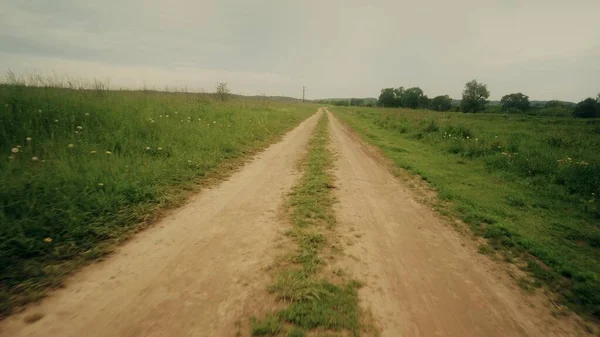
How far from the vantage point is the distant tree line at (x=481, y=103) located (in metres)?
53.3

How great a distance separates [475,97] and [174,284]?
89.2m

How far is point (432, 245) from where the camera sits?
12.8 feet

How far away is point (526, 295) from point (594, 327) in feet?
1.74

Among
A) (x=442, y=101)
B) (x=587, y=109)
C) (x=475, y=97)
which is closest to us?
(x=587, y=109)

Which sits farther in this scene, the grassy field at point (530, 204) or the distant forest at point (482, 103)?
the distant forest at point (482, 103)

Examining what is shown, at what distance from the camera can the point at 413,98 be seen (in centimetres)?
9044

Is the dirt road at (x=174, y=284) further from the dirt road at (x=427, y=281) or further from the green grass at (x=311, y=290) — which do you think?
the dirt road at (x=427, y=281)

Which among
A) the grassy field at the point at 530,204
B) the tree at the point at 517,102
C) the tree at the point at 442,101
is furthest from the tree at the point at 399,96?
the grassy field at the point at 530,204

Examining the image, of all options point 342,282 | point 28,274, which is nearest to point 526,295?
point 342,282

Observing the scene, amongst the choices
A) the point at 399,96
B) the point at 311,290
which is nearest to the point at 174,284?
the point at 311,290

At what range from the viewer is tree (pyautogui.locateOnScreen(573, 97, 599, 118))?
51581 mm

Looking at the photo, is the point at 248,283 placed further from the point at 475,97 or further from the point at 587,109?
the point at 475,97

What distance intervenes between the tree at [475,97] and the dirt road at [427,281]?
83571 mm

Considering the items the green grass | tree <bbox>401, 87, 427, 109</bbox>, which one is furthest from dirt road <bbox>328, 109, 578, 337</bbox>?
tree <bbox>401, 87, 427, 109</bbox>
